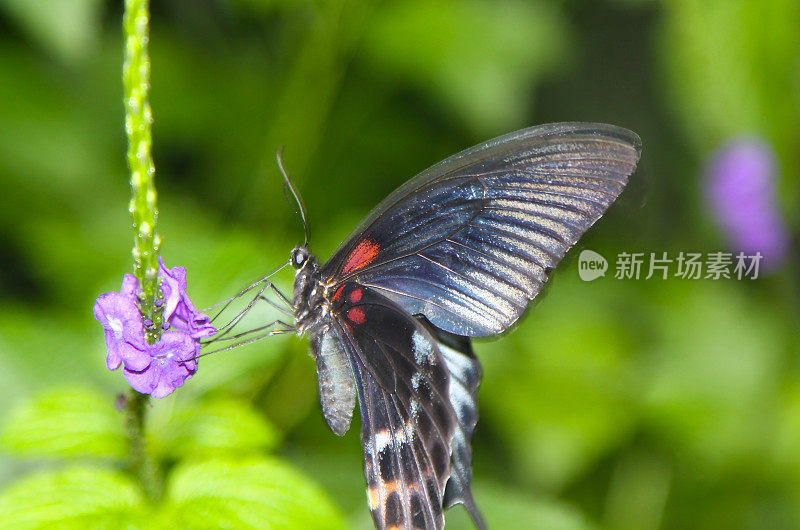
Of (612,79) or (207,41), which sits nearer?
(207,41)

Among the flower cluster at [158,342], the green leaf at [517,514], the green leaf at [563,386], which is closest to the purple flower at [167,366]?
the flower cluster at [158,342]

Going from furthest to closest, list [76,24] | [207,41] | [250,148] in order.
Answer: [207,41]
[250,148]
[76,24]

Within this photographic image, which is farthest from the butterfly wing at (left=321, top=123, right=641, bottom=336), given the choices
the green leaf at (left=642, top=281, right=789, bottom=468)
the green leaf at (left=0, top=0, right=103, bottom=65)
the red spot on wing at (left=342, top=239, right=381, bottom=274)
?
the green leaf at (left=642, top=281, right=789, bottom=468)

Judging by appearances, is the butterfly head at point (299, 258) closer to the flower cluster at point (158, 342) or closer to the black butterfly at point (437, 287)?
the black butterfly at point (437, 287)

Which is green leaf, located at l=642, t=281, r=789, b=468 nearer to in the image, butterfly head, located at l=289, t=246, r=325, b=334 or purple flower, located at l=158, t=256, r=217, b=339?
butterfly head, located at l=289, t=246, r=325, b=334

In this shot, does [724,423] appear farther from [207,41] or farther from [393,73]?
[207,41]

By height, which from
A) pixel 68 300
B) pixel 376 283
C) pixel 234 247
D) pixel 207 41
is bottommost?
pixel 376 283

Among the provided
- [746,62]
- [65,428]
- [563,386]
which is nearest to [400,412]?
[65,428]

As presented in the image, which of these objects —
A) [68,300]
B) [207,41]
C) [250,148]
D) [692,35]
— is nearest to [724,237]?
[692,35]
